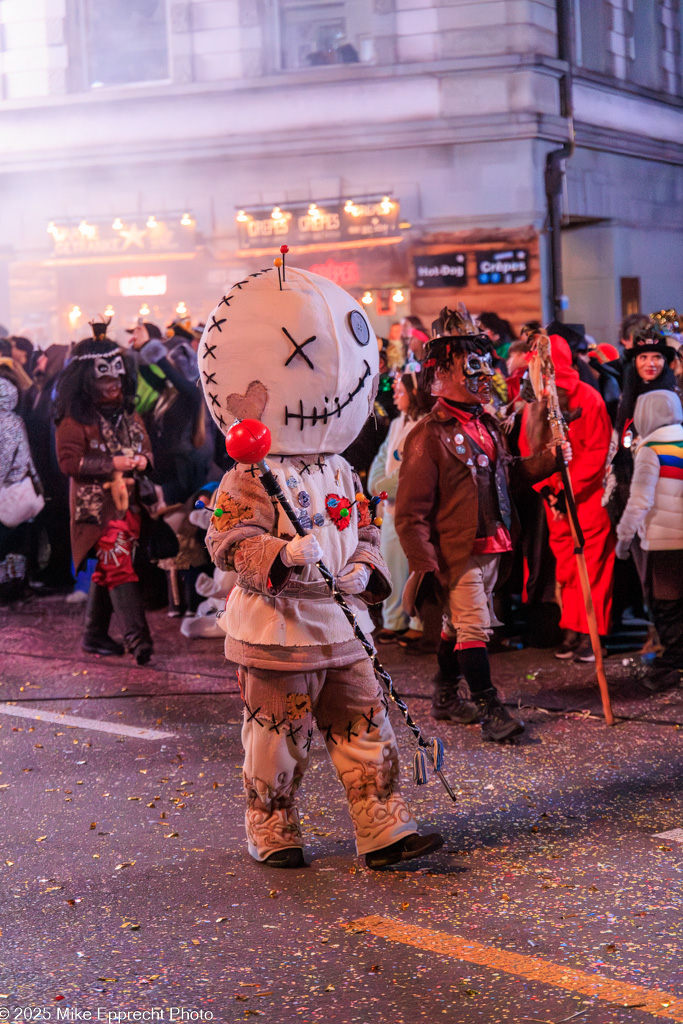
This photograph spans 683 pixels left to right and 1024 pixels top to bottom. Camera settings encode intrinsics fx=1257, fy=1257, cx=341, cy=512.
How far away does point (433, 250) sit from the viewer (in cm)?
1756

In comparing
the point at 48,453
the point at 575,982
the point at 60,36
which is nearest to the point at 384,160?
the point at 60,36

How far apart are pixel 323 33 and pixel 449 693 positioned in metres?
14.3

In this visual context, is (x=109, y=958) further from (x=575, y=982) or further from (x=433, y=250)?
(x=433, y=250)

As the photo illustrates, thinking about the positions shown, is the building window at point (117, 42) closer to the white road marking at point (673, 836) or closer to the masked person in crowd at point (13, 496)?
the masked person in crowd at point (13, 496)

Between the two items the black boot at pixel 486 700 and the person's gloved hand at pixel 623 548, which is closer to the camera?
the black boot at pixel 486 700

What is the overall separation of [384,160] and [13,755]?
13.4 m

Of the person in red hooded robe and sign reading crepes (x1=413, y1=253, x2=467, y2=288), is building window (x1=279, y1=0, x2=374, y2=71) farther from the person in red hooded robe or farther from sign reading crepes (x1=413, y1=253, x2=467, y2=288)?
the person in red hooded robe

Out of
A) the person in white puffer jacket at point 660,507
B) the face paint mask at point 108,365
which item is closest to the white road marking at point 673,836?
the person in white puffer jacket at point 660,507

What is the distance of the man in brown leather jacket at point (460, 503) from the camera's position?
5.86m

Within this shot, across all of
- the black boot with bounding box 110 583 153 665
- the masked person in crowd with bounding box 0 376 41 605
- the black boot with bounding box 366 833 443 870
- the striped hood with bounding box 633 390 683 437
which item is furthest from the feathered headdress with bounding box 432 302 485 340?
the masked person in crowd with bounding box 0 376 41 605

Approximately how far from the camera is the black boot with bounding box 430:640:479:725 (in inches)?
245

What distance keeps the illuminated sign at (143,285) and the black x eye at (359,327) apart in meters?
14.9

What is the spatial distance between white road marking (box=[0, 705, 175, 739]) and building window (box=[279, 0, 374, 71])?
13.6 metres

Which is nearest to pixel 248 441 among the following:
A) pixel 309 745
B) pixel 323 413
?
pixel 323 413
